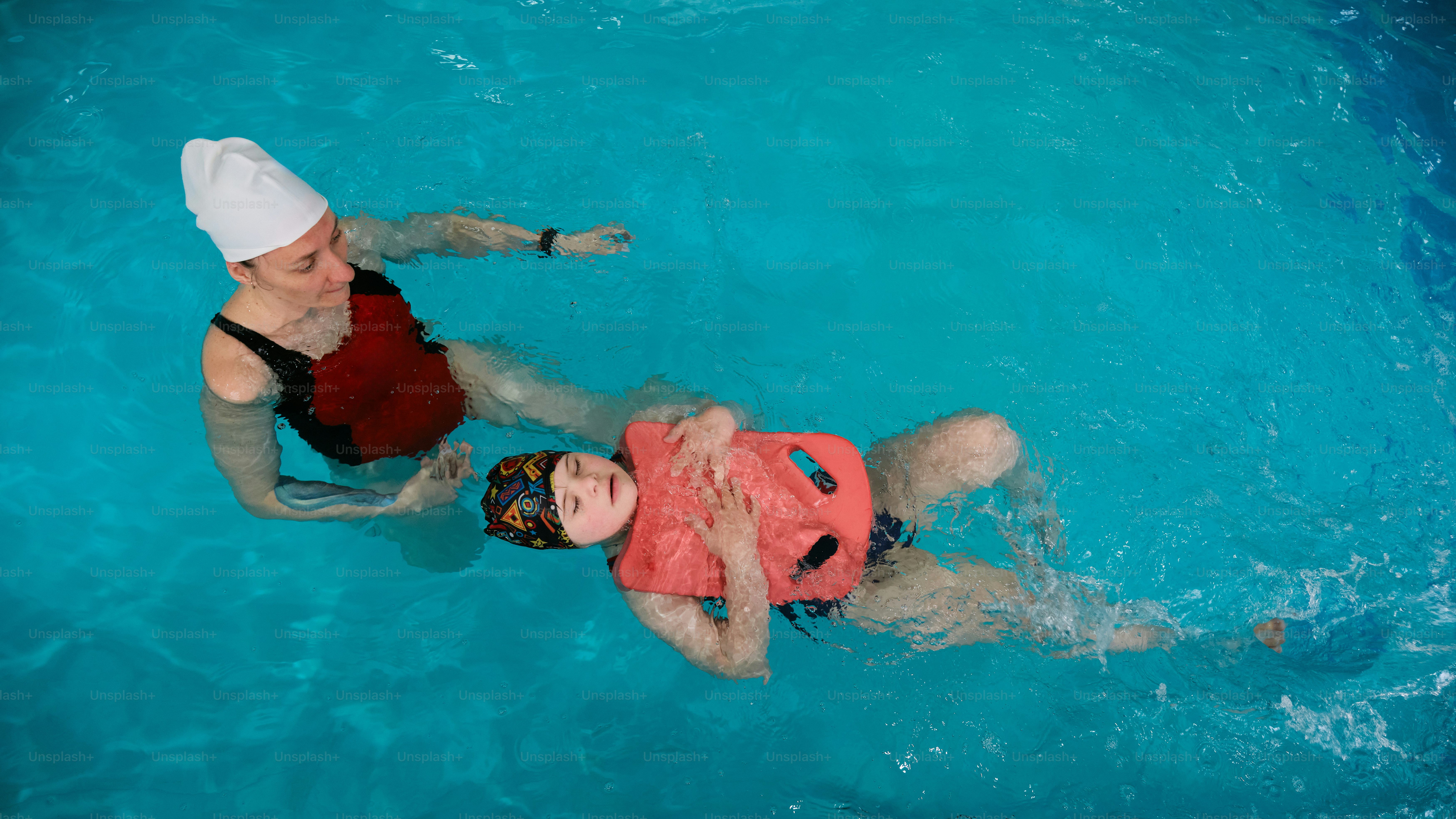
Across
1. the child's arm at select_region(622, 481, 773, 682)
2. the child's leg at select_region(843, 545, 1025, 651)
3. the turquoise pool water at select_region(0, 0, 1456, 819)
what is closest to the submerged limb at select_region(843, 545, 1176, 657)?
the child's leg at select_region(843, 545, 1025, 651)

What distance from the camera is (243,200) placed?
260 cm

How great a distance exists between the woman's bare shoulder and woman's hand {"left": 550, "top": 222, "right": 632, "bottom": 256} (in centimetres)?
149

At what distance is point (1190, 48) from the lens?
5555mm

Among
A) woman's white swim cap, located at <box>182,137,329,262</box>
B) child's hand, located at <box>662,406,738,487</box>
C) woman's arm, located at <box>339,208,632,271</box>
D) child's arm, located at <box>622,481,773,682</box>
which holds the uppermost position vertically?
Answer: woman's white swim cap, located at <box>182,137,329,262</box>

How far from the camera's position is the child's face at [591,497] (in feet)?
9.26

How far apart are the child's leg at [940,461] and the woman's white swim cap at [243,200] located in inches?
107

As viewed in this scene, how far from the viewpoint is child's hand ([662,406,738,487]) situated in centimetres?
302

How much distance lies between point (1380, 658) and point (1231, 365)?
1838 mm

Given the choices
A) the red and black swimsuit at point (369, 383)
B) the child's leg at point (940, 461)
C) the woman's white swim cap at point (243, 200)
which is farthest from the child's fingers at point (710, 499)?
the woman's white swim cap at point (243, 200)

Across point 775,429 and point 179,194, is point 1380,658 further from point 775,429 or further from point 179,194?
point 179,194

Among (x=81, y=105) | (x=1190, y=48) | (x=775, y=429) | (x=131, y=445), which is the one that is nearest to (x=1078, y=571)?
(x=775, y=429)

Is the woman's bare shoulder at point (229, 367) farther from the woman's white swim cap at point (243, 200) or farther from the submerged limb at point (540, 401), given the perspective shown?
the submerged limb at point (540, 401)

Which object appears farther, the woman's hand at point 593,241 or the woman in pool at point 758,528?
the woman's hand at point 593,241

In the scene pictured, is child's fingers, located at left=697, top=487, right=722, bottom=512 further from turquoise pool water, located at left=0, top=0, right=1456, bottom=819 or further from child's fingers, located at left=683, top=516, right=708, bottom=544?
turquoise pool water, located at left=0, top=0, right=1456, bottom=819
